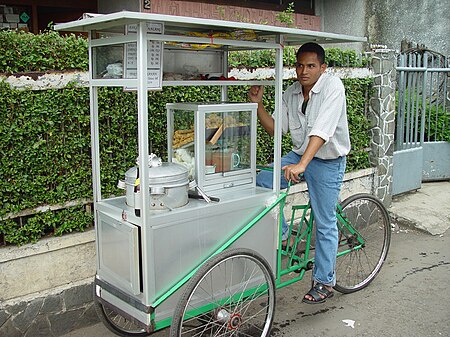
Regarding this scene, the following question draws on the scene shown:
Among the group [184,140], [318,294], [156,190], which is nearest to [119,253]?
[156,190]

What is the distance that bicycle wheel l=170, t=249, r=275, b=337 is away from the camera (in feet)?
10.9

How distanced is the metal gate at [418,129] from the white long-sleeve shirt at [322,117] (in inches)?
133

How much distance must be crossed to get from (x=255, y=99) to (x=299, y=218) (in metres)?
1.10

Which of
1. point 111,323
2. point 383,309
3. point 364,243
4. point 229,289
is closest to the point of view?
point 229,289

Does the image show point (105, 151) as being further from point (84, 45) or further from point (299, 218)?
point (299, 218)

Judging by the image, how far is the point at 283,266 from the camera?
13.8ft

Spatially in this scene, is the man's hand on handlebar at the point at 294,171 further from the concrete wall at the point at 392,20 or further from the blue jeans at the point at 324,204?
the concrete wall at the point at 392,20

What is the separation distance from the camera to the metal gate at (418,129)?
24.3 feet

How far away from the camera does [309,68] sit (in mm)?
4023

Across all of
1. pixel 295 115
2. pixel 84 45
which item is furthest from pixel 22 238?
pixel 295 115

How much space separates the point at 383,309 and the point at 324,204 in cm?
110

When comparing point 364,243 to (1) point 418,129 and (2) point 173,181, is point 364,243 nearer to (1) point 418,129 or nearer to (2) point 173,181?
(2) point 173,181

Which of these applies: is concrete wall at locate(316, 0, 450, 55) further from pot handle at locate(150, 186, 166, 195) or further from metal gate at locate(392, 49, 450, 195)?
pot handle at locate(150, 186, 166, 195)

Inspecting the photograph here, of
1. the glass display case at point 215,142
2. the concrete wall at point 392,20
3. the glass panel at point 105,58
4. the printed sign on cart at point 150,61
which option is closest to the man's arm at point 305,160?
the glass display case at point 215,142
